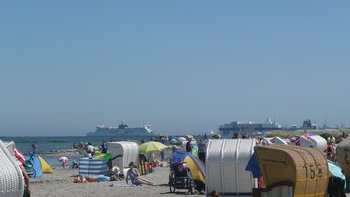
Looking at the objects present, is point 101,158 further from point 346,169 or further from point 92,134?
point 92,134

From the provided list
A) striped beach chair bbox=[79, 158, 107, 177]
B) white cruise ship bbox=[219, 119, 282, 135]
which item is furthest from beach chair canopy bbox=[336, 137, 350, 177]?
white cruise ship bbox=[219, 119, 282, 135]

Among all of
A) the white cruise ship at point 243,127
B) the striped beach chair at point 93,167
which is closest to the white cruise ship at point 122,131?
the white cruise ship at point 243,127

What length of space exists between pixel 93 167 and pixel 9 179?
1663 cm

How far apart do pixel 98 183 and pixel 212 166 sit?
7.65 m

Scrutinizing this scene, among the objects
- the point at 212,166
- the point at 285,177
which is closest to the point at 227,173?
the point at 212,166

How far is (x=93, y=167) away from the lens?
2458 cm

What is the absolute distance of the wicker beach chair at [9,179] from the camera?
26.2ft

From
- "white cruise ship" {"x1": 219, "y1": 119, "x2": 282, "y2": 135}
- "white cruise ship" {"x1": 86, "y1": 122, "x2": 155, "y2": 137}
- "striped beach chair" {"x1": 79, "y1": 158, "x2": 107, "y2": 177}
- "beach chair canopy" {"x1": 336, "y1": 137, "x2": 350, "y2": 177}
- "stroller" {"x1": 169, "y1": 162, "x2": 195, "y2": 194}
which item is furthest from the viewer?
"white cruise ship" {"x1": 86, "y1": 122, "x2": 155, "y2": 137}

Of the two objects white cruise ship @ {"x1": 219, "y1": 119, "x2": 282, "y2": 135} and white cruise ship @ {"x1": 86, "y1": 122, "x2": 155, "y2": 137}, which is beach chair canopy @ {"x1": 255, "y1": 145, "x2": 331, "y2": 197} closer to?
white cruise ship @ {"x1": 219, "y1": 119, "x2": 282, "y2": 135}

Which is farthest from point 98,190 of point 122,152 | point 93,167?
point 93,167

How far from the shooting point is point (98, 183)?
2188cm

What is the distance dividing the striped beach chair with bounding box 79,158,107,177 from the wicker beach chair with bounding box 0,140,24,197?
15900 millimetres

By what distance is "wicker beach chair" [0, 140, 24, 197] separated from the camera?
7993 millimetres

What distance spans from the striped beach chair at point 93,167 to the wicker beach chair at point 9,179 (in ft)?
52.2
